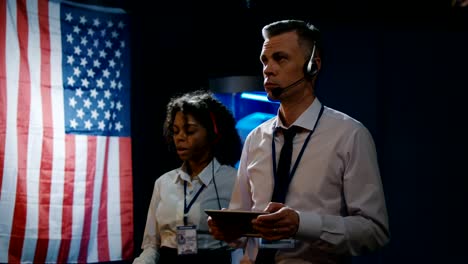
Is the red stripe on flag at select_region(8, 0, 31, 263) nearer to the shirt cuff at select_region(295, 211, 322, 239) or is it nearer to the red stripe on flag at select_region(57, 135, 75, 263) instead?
the red stripe on flag at select_region(57, 135, 75, 263)

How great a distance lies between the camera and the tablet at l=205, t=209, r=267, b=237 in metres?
1.86

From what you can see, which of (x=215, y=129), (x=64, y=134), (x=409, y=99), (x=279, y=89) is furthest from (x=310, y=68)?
(x=64, y=134)

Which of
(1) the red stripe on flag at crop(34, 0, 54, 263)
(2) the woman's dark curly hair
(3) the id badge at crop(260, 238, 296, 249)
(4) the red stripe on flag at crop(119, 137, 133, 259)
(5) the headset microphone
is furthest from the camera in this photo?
(4) the red stripe on flag at crop(119, 137, 133, 259)

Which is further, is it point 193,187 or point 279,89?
point 193,187

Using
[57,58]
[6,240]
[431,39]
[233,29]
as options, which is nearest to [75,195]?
[6,240]

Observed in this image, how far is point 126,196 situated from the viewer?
4223mm

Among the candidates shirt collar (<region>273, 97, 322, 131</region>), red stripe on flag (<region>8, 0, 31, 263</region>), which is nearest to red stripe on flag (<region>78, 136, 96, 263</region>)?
red stripe on flag (<region>8, 0, 31, 263</region>)

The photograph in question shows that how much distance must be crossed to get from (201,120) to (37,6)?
5.30 feet

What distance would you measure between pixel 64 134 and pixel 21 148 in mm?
317

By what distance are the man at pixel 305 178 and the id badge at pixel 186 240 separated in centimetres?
53

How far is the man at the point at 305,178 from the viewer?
76.4 inches

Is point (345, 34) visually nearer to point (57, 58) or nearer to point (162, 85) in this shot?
point (162, 85)

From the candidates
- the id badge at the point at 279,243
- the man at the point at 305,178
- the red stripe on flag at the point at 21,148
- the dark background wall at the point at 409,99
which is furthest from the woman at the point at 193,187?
the red stripe on flag at the point at 21,148

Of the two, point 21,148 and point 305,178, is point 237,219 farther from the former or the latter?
point 21,148
